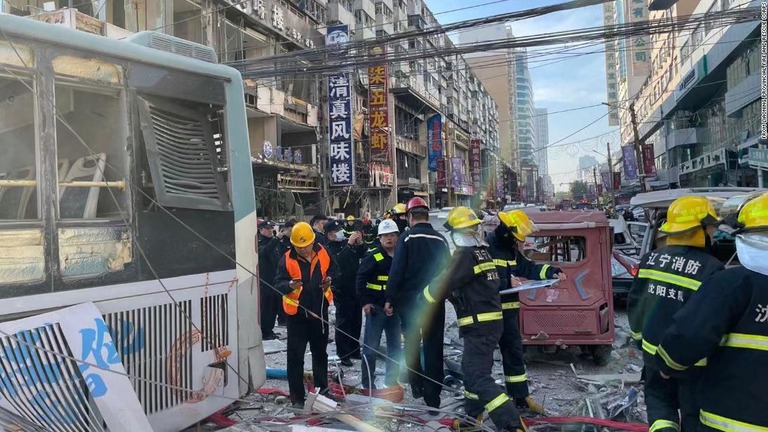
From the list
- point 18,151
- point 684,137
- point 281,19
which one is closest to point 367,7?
point 281,19

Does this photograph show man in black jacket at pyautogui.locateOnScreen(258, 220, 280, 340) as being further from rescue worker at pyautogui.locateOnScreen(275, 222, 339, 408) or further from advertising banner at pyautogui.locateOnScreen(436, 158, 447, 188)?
advertising banner at pyautogui.locateOnScreen(436, 158, 447, 188)

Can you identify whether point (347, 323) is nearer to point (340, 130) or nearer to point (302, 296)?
point (302, 296)

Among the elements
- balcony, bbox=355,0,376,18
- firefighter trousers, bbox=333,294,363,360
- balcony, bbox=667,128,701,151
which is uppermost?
balcony, bbox=355,0,376,18

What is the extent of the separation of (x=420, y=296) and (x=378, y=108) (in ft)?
75.7

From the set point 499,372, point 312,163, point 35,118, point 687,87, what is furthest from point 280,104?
point 687,87

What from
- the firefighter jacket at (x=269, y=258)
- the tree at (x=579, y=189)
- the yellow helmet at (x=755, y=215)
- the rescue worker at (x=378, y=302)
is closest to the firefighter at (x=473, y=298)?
the rescue worker at (x=378, y=302)

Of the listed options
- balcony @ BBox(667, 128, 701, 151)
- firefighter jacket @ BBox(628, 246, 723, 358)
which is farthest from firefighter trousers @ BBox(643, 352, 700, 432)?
balcony @ BBox(667, 128, 701, 151)

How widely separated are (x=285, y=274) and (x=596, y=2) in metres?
6.14

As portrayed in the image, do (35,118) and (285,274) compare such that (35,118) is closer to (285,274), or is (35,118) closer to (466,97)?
(285,274)

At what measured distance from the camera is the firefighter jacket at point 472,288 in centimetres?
451

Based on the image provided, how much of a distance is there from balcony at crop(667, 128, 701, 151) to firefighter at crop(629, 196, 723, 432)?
45.6 metres

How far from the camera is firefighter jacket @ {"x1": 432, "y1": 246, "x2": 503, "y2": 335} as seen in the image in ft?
14.8

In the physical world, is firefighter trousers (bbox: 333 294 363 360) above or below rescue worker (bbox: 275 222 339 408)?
below

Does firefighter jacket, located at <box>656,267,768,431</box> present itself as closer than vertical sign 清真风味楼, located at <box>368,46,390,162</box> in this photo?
Yes
